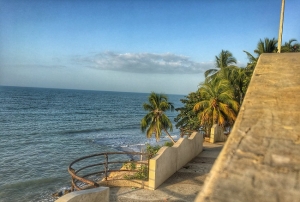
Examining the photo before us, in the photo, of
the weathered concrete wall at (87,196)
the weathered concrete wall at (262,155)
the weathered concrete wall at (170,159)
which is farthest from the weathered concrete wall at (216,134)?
the weathered concrete wall at (262,155)

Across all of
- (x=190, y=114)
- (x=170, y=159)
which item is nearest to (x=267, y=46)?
(x=190, y=114)

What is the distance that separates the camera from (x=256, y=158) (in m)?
1.28

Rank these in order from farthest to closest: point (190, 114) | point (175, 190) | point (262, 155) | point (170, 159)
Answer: point (190, 114), point (170, 159), point (175, 190), point (262, 155)

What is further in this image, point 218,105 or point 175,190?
point 218,105

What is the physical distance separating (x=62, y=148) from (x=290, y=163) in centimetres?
3069

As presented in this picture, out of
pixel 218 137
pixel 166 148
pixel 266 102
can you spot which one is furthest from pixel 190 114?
pixel 266 102

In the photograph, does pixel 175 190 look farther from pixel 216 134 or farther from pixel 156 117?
pixel 156 117

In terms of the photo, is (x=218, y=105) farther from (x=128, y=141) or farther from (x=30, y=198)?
(x=128, y=141)

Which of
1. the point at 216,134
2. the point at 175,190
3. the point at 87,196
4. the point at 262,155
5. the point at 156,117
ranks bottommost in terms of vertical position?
the point at 175,190

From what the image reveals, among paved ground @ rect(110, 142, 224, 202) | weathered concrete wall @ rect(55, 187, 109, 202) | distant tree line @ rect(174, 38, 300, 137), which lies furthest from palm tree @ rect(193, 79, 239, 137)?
weathered concrete wall @ rect(55, 187, 109, 202)

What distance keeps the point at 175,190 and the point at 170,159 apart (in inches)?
45.6

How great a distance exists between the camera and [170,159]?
9.13 m

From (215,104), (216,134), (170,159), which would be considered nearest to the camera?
(170,159)

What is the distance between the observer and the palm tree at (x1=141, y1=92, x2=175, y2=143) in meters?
Answer: 19.2
